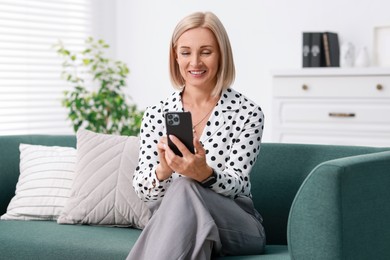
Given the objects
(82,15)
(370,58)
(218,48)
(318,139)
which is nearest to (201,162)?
(218,48)

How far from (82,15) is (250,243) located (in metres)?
3.43

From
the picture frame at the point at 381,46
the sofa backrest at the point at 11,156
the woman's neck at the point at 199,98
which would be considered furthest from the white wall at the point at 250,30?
the woman's neck at the point at 199,98

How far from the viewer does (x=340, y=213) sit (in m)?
2.14

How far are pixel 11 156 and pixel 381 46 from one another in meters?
2.52

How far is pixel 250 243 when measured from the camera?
2.41m

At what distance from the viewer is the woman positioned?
2256 mm

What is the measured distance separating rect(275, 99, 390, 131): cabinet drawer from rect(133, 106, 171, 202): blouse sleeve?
1929mm

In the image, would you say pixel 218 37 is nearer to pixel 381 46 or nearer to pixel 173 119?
pixel 173 119

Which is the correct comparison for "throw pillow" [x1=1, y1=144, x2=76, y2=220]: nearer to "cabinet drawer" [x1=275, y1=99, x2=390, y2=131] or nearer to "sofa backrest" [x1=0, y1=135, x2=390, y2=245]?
"sofa backrest" [x1=0, y1=135, x2=390, y2=245]

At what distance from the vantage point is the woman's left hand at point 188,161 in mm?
2266

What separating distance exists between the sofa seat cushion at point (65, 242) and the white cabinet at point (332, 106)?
1900 mm

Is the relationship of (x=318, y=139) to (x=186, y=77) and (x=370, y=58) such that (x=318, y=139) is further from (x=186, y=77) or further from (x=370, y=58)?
(x=186, y=77)

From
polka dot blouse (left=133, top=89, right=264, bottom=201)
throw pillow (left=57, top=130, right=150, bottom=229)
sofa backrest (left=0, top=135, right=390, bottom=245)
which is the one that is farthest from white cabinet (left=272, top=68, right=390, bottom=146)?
polka dot blouse (left=133, top=89, right=264, bottom=201)

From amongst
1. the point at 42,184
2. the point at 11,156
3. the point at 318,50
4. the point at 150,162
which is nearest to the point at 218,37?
the point at 150,162
